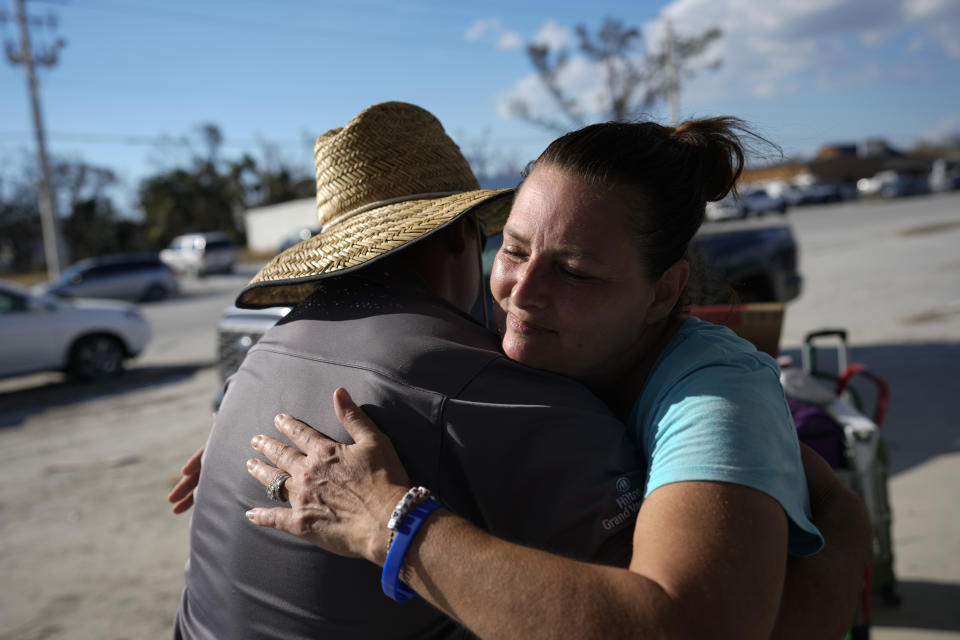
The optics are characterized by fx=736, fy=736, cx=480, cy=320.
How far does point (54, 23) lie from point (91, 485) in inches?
1146

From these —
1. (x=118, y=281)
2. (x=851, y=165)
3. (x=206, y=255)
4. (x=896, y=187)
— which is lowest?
(x=206, y=255)

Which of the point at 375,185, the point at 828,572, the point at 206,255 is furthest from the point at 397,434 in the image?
the point at 206,255

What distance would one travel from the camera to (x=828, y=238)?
2358cm

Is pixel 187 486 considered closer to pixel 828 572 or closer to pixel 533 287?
pixel 533 287

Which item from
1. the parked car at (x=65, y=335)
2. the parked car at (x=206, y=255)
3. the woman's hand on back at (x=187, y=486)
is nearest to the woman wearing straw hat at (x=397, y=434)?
the woman's hand on back at (x=187, y=486)

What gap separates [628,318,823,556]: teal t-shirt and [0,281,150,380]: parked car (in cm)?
1089

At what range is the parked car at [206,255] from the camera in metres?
33.6

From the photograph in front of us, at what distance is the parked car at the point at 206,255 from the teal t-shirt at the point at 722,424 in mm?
34655

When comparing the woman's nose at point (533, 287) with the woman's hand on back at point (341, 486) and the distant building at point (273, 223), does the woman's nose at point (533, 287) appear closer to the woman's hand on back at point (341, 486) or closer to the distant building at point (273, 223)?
the woman's hand on back at point (341, 486)

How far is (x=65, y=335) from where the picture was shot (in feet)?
34.6

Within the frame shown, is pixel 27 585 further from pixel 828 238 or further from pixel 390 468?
pixel 828 238

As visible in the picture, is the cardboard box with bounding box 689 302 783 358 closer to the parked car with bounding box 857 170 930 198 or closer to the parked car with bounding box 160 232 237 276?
the parked car with bounding box 160 232 237 276

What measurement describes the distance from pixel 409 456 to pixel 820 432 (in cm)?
210

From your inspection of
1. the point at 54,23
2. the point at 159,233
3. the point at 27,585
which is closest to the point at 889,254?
the point at 27,585
